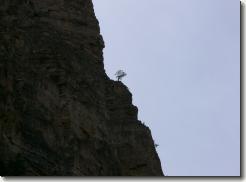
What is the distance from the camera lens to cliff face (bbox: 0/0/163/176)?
2445 cm

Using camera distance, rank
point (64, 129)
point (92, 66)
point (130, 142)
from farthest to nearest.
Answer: point (130, 142), point (92, 66), point (64, 129)

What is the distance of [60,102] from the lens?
3142 cm

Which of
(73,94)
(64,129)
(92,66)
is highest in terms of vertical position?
(92,66)

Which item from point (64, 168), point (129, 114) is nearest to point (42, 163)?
point (64, 168)

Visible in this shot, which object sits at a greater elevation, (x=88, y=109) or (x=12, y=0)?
(x=12, y=0)

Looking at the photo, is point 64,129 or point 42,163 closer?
point 42,163

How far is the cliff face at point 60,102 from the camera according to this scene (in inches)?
963

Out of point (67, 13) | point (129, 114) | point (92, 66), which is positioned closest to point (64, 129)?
point (92, 66)

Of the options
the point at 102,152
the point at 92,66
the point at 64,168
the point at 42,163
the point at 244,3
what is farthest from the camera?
the point at 92,66

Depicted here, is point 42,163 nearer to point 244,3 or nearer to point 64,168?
point 64,168

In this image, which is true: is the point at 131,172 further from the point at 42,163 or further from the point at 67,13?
the point at 42,163

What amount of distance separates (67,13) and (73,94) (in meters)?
10.3

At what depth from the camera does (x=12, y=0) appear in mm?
34188

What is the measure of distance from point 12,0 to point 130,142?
14.6 metres
